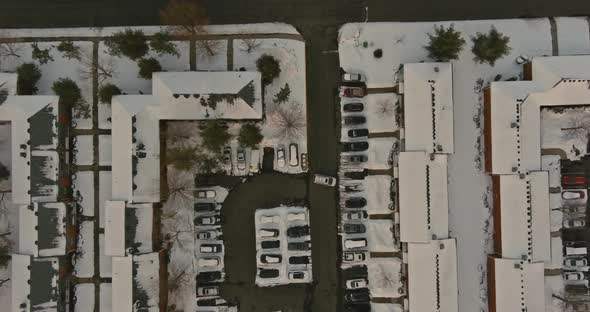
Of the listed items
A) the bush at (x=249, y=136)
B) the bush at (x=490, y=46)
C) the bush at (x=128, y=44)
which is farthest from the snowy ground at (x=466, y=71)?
the bush at (x=128, y=44)

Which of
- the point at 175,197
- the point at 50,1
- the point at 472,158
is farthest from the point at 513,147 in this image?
the point at 50,1

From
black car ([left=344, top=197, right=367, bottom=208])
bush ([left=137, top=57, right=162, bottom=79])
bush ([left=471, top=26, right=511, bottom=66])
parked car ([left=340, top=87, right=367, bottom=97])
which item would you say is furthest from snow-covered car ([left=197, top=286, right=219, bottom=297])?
bush ([left=471, top=26, right=511, bottom=66])

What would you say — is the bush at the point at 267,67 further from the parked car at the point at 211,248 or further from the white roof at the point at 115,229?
the white roof at the point at 115,229

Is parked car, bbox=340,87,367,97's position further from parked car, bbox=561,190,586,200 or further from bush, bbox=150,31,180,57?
parked car, bbox=561,190,586,200

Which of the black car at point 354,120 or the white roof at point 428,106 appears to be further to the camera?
the black car at point 354,120

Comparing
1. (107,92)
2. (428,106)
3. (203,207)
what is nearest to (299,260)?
(203,207)

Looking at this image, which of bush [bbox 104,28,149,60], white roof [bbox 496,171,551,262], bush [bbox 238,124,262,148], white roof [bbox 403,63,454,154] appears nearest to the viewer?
white roof [bbox 496,171,551,262]
